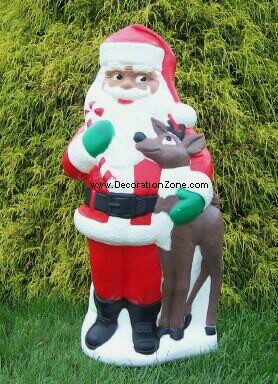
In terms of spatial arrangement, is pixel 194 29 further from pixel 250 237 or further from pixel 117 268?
pixel 117 268

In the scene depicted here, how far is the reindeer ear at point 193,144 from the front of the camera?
227 centimetres

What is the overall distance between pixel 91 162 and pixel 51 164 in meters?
0.98

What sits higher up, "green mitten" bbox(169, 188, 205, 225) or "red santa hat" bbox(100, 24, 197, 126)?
"red santa hat" bbox(100, 24, 197, 126)

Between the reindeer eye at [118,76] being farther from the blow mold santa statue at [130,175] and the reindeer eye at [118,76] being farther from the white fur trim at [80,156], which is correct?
the white fur trim at [80,156]

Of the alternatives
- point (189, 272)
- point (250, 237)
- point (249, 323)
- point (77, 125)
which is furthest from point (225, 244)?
point (77, 125)

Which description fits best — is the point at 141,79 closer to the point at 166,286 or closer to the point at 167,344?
the point at 166,286

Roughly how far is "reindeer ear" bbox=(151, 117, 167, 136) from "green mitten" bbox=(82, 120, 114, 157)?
0.52 feet

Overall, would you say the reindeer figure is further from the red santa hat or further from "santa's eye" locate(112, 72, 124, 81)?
"santa's eye" locate(112, 72, 124, 81)

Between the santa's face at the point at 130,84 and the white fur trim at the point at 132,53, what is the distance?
30 millimetres

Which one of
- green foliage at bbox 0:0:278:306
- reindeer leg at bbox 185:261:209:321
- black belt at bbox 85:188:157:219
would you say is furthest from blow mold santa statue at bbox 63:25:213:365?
green foliage at bbox 0:0:278:306

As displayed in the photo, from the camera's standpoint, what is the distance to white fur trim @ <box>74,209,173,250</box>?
2.24 m

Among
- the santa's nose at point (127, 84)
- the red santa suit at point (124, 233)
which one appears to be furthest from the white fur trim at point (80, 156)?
the santa's nose at point (127, 84)

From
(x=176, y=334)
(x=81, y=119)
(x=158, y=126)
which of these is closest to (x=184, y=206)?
(x=158, y=126)

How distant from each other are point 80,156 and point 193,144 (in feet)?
1.43
